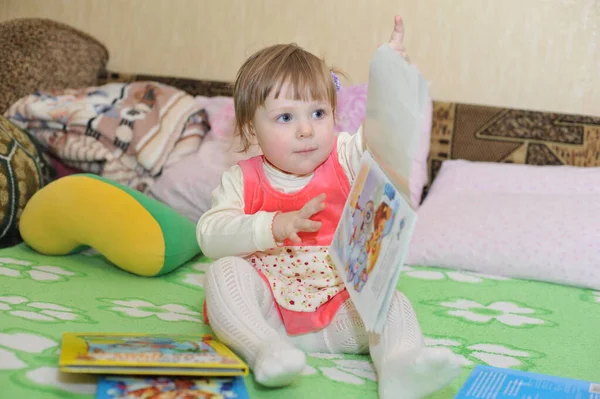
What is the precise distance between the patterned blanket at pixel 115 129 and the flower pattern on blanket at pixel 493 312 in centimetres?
93

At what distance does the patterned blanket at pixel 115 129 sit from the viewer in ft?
6.72

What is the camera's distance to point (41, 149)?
2.05 m

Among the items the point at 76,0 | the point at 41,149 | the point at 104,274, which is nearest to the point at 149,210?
the point at 104,274

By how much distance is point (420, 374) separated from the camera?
93 cm

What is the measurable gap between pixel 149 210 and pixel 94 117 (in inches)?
21.8

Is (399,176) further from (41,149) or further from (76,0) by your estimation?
(76,0)

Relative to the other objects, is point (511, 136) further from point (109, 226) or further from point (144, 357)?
point (144, 357)

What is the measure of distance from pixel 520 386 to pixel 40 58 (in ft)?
5.79

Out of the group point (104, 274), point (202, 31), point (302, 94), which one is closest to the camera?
point (302, 94)

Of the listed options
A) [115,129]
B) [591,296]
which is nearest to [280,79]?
[591,296]

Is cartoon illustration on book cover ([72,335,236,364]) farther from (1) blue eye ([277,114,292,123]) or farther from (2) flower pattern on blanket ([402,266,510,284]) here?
(2) flower pattern on blanket ([402,266,510,284])

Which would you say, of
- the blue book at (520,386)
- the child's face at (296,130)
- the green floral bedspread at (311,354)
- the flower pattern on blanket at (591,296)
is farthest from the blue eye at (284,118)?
the flower pattern on blanket at (591,296)

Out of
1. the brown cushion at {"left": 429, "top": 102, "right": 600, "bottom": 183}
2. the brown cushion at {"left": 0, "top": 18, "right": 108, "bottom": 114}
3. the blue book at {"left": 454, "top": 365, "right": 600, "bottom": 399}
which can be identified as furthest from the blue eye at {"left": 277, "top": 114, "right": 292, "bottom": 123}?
the brown cushion at {"left": 0, "top": 18, "right": 108, "bottom": 114}

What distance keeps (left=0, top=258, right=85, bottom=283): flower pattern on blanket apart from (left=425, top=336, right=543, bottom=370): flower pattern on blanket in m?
0.75
